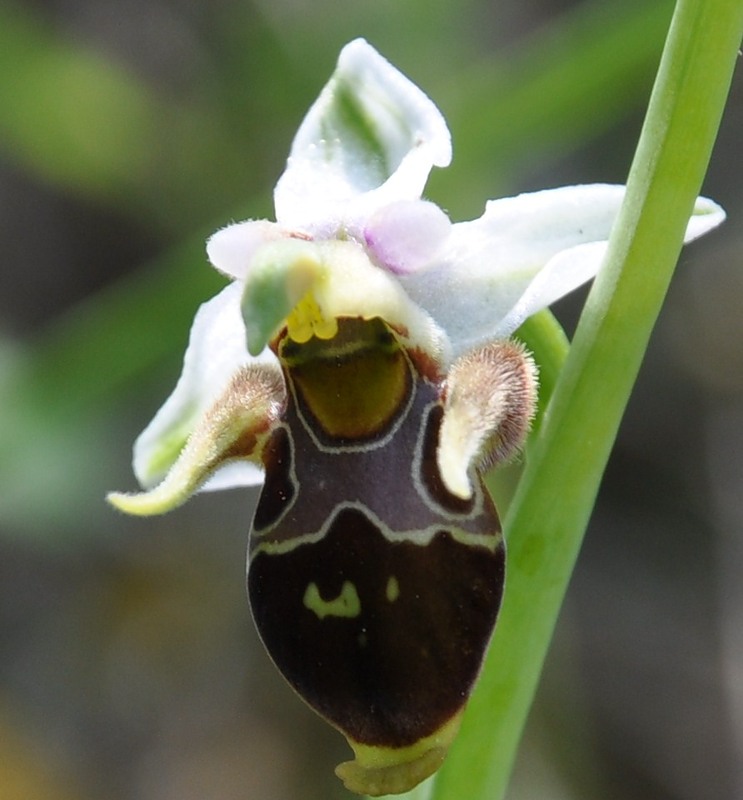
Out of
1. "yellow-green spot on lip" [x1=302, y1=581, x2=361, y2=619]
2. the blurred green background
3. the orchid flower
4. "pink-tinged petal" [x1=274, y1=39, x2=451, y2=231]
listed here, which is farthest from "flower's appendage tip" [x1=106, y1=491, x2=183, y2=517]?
the blurred green background

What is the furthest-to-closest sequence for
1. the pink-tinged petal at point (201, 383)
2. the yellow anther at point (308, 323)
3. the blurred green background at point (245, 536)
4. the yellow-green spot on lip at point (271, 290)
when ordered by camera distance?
the blurred green background at point (245, 536)
the pink-tinged petal at point (201, 383)
the yellow anther at point (308, 323)
the yellow-green spot on lip at point (271, 290)

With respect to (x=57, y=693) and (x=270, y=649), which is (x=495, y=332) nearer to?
(x=270, y=649)

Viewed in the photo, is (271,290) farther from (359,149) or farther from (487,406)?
(359,149)

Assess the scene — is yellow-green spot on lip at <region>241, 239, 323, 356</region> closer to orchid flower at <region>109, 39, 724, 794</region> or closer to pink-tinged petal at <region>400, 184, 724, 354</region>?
orchid flower at <region>109, 39, 724, 794</region>

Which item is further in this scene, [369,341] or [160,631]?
[160,631]

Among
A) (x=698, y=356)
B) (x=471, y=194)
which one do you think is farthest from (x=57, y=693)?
(x=698, y=356)

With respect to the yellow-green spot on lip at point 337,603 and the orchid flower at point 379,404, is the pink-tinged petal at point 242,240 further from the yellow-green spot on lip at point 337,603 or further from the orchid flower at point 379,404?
the yellow-green spot on lip at point 337,603

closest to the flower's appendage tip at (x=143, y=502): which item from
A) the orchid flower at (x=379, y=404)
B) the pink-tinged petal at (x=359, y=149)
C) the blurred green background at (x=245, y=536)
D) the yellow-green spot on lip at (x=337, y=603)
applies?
the orchid flower at (x=379, y=404)
